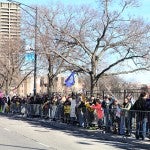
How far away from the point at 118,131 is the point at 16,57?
122ft

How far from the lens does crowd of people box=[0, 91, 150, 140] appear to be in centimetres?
1923

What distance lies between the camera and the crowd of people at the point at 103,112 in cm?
1923

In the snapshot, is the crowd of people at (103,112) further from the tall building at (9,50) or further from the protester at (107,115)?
the tall building at (9,50)

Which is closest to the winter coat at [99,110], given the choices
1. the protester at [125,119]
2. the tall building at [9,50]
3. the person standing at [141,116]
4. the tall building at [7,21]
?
the protester at [125,119]

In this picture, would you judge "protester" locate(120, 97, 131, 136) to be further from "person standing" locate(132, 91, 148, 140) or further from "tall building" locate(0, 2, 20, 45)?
"tall building" locate(0, 2, 20, 45)

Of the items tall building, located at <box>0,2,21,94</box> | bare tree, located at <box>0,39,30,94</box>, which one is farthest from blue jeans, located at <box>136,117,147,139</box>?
bare tree, located at <box>0,39,30,94</box>

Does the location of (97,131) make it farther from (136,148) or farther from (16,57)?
(16,57)

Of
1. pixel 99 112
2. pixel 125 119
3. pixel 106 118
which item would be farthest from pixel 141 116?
pixel 99 112

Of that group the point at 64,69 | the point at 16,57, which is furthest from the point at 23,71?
the point at 64,69

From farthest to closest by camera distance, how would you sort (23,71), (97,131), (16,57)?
1. (23,71)
2. (16,57)
3. (97,131)

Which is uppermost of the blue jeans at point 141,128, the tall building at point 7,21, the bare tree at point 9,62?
the tall building at point 7,21

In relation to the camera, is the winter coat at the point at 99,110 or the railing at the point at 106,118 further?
the winter coat at the point at 99,110

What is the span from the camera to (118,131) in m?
21.4

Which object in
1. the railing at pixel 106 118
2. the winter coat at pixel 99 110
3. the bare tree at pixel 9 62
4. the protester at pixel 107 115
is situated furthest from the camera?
the bare tree at pixel 9 62
